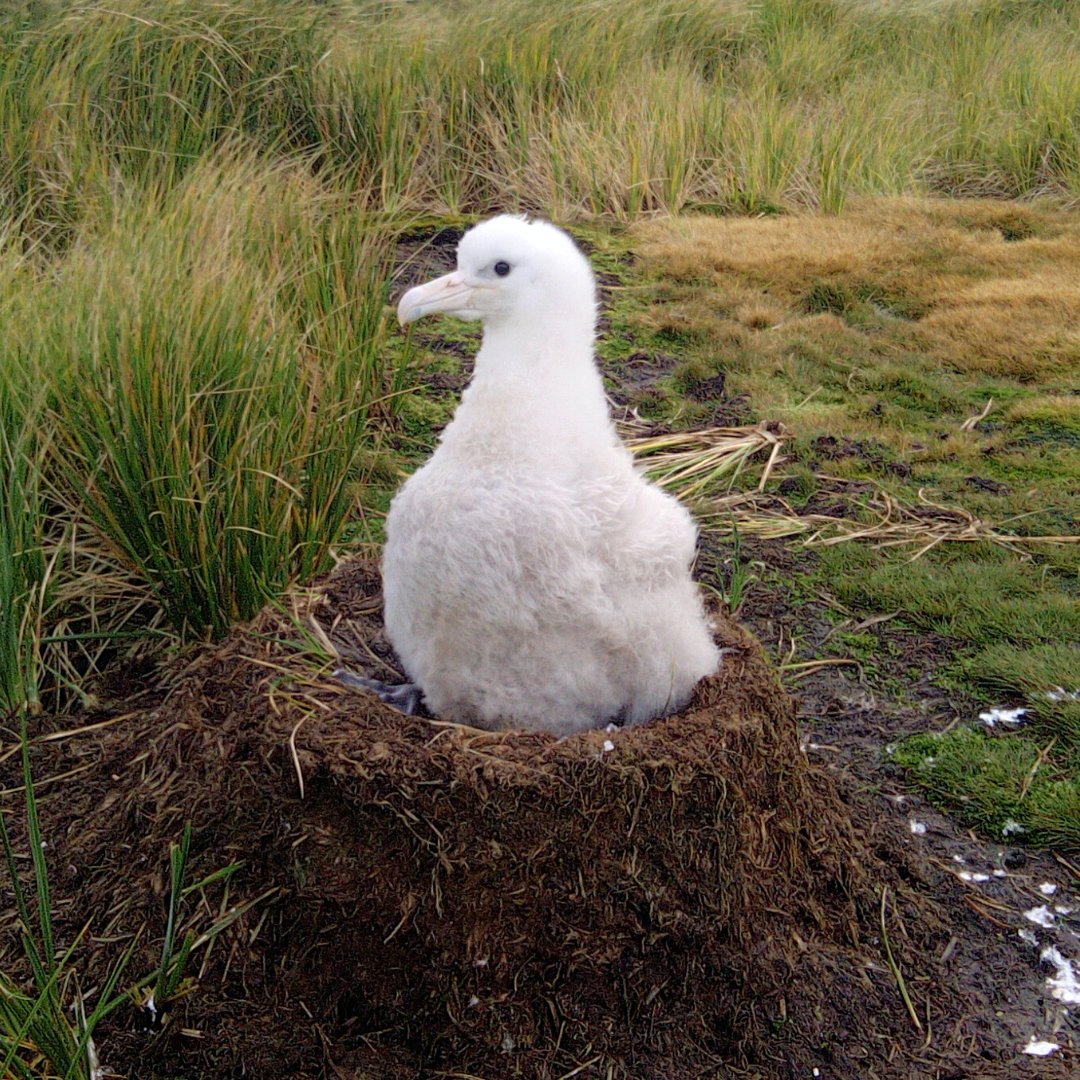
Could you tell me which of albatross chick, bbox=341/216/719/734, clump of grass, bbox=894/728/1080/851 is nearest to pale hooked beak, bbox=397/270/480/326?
albatross chick, bbox=341/216/719/734

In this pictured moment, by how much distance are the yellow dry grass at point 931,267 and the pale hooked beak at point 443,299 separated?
406cm

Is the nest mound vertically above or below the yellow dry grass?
above

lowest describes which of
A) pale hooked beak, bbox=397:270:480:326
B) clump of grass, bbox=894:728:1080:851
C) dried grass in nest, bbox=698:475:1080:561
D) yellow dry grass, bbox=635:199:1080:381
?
yellow dry grass, bbox=635:199:1080:381

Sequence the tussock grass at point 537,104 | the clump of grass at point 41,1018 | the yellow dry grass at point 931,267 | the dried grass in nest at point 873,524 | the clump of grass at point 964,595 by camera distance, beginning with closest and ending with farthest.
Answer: the clump of grass at point 41,1018 → the clump of grass at point 964,595 → the dried grass in nest at point 873,524 → the yellow dry grass at point 931,267 → the tussock grass at point 537,104

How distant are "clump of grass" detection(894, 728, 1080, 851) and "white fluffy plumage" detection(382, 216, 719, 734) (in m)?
1.00

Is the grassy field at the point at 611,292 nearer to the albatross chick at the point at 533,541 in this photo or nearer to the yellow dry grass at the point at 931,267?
the yellow dry grass at the point at 931,267

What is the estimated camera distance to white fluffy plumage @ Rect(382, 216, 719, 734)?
2611 mm

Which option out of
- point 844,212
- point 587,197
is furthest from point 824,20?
point 587,197

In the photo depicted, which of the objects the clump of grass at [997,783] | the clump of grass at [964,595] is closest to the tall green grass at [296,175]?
the clump of grass at [964,595]

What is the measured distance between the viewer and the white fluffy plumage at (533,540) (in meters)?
2.61

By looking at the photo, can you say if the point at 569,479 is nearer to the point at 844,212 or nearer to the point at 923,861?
the point at 923,861

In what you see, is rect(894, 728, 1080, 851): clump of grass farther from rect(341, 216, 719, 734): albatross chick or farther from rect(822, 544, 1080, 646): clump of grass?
rect(341, 216, 719, 734): albatross chick

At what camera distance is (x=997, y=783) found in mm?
3455

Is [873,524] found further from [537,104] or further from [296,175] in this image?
[537,104]
